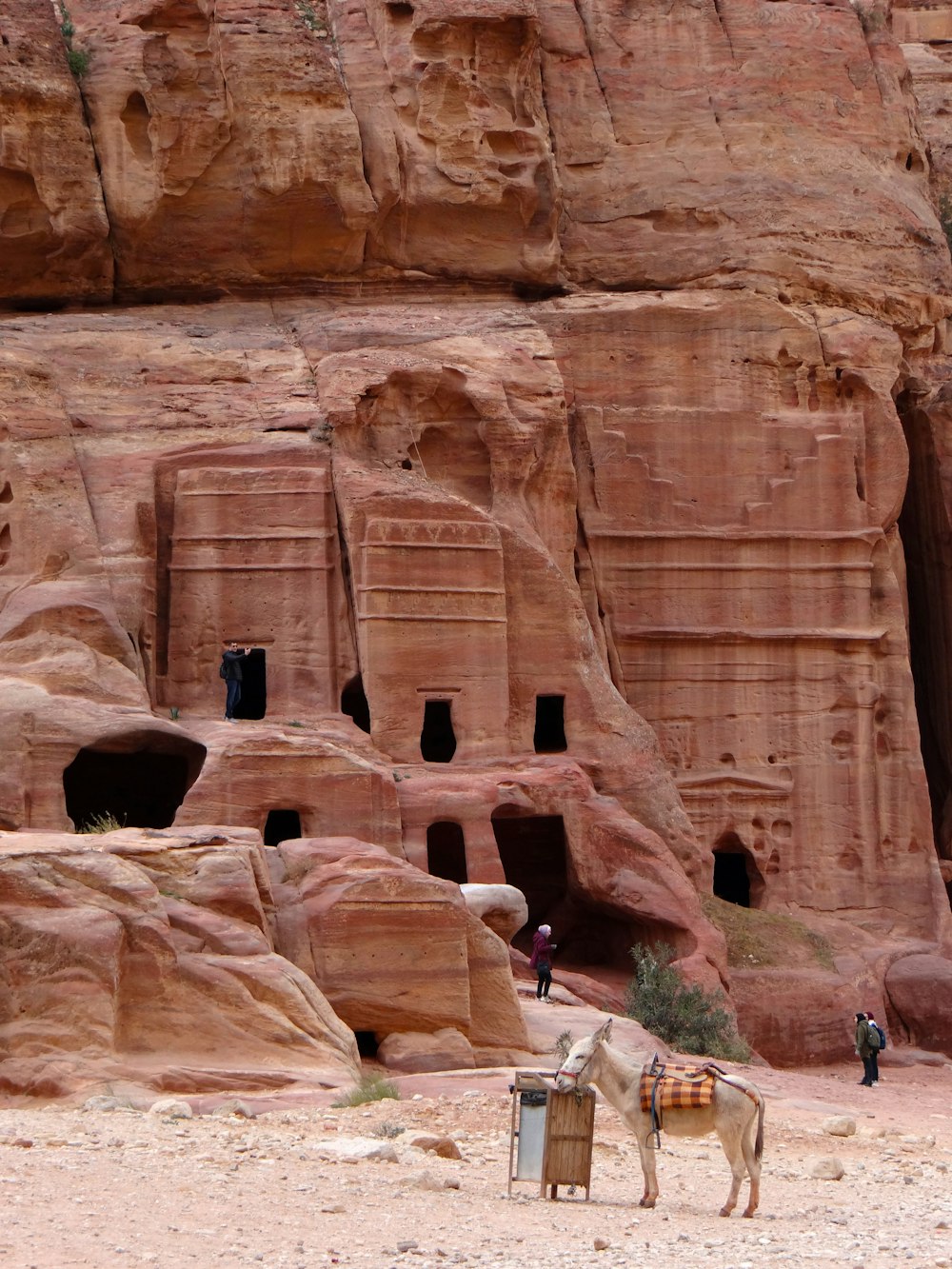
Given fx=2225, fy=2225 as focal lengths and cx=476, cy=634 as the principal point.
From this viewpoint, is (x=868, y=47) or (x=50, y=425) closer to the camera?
(x=50, y=425)

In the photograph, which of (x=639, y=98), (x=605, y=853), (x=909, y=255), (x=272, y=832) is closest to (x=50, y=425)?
(x=272, y=832)

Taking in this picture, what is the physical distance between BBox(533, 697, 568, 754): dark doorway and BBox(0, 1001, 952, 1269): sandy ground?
14497mm

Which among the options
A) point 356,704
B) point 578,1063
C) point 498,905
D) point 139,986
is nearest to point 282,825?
point 356,704

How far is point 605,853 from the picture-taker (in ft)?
109

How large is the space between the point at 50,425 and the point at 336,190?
7.91 meters

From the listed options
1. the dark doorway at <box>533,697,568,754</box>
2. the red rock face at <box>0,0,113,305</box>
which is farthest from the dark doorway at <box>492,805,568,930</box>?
the red rock face at <box>0,0,113,305</box>

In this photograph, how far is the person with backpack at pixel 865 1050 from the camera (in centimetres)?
3027

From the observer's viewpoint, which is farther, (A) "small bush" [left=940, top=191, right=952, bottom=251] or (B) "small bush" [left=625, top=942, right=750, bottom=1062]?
(A) "small bush" [left=940, top=191, right=952, bottom=251]

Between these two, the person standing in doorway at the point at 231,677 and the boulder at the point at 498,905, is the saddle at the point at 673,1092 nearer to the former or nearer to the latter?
the boulder at the point at 498,905

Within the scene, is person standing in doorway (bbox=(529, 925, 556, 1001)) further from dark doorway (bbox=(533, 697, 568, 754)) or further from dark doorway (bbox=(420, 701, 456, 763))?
dark doorway (bbox=(420, 701, 456, 763))

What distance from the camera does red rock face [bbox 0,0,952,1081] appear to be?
34000 mm

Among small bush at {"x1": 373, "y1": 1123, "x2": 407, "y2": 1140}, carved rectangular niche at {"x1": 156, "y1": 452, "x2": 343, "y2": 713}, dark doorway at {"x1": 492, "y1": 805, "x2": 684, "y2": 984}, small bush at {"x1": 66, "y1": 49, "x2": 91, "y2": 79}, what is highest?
small bush at {"x1": 66, "y1": 49, "x2": 91, "y2": 79}

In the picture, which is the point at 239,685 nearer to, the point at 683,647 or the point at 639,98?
the point at 683,647

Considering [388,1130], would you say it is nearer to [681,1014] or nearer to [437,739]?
[681,1014]
